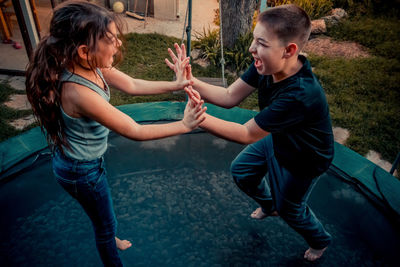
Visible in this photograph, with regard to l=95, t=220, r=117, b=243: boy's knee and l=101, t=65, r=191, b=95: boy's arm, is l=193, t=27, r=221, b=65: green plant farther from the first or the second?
l=95, t=220, r=117, b=243: boy's knee

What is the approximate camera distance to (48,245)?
171 centimetres

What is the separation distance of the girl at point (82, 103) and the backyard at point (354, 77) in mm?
1762

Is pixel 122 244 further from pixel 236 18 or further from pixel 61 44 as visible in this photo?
pixel 236 18

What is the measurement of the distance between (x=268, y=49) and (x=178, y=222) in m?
1.16

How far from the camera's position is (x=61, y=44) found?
3.46 feet

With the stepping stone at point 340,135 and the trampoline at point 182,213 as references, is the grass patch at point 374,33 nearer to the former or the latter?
the stepping stone at point 340,135

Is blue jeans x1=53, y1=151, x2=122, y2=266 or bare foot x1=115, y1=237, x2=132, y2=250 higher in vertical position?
blue jeans x1=53, y1=151, x2=122, y2=266

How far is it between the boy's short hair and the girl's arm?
1.41 feet

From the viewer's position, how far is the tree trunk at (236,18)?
412 centimetres

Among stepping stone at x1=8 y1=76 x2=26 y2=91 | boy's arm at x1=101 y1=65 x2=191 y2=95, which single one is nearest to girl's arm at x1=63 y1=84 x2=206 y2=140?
boy's arm at x1=101 y1=65 x2=191 y2=95

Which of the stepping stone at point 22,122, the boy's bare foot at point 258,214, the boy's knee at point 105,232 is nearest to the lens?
the boy's knee at point 105,232

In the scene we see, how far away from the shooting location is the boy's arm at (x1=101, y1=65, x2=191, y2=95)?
1469mm

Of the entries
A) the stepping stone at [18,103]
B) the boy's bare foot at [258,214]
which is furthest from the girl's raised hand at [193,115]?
the stepping stone at [18,103]

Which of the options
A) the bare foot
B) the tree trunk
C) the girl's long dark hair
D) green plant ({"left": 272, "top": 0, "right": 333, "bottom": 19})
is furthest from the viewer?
green plant ({"left": 272, "top": 0, "right": 333, "bottom": 19})
